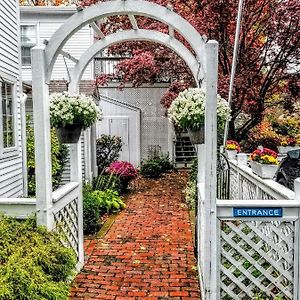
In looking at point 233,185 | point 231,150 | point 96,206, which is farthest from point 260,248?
point 231,150

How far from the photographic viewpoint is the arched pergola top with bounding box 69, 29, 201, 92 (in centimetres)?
474

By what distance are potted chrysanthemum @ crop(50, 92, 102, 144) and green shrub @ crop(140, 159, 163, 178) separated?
8.55 metres

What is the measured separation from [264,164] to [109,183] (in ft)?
17.1

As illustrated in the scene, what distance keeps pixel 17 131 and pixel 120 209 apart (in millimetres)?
2690

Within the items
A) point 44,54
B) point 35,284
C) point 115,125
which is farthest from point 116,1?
point 115,125

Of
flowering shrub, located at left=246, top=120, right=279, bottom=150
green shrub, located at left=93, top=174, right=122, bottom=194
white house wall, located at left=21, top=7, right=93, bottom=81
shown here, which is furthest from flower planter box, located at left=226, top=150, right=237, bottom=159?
white house wall, located at left=21, top=7, right=93, bottom=81

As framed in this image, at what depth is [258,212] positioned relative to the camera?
11.4 feet

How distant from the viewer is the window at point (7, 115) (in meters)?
7.26

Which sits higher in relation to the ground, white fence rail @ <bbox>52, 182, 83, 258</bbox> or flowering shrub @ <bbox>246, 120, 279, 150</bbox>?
flowering shrub @ <bbox>246, 120, 279, 150</bbox>

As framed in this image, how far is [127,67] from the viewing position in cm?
1087

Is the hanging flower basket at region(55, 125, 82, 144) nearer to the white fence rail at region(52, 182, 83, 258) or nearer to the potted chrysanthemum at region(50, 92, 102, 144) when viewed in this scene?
the potted chrysanthemum at region(50, 92, 102, 144)

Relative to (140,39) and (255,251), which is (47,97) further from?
(255,251)

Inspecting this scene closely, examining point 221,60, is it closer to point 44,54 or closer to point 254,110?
point 254,110

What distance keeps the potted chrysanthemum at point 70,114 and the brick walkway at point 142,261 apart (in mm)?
1663
